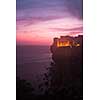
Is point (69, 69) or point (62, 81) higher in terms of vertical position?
point (69, 69)

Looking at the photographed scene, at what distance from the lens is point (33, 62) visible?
2172mm

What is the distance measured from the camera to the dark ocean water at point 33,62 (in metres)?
2.16

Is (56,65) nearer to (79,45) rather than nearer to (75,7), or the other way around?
(79,45)

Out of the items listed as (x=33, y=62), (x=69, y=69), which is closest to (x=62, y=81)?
(x=69, y=69)

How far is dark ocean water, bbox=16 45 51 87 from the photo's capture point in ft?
7.10

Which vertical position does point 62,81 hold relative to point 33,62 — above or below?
below

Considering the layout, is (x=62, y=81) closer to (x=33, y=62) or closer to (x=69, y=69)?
(x=69, y=69)

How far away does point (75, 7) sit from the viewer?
2207mm
